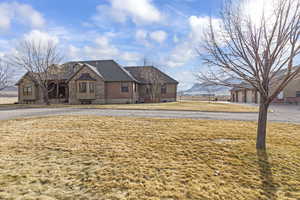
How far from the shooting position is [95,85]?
2756cm

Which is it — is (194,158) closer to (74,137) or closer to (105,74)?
(74,137)

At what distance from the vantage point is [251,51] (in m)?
4.68

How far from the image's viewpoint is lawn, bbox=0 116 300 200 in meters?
2.92

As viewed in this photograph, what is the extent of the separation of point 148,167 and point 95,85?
84.7 ft

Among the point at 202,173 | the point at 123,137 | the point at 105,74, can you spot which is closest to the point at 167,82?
the point at 105,74

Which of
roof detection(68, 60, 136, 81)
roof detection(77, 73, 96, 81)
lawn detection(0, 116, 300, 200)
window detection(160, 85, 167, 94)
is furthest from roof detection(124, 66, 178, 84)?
lawn detection(0, 116, 300, 200)

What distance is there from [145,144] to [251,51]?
174 inches

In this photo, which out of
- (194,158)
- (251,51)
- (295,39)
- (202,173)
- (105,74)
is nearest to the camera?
(202,173)

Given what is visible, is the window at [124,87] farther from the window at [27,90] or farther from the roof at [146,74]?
the window at [27,90]

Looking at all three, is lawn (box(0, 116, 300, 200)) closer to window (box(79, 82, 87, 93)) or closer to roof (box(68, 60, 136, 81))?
window (box(79, 82, 87, 93))

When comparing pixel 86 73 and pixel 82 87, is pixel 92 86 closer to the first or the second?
pixel 82 87

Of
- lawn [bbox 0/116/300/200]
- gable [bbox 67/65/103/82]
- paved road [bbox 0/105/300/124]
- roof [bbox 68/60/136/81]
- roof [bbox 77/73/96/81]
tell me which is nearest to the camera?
lawn [bbox 0/116/300/200]

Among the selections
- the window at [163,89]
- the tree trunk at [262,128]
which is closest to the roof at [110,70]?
the window at [163,89]

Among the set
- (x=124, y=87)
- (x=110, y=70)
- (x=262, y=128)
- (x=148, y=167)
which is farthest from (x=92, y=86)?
(x=262, y=128)
